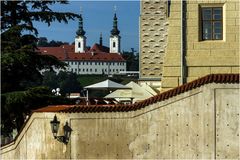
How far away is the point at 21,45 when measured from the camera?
69.4 feet

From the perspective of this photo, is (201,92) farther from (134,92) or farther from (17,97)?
(134,92)

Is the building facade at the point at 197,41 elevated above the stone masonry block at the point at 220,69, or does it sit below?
above

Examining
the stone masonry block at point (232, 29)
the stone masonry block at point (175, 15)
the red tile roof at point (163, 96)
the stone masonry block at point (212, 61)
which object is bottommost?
the red tile roof at point (163, 96)

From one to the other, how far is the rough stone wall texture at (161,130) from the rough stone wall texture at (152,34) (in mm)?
16070

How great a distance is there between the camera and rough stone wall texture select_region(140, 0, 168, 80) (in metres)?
30.9

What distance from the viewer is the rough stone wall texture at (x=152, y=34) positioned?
30.9 metres

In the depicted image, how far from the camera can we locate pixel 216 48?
739 inches

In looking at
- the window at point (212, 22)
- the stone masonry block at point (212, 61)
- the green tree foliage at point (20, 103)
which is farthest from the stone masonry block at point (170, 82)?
the green tree foliage at point (20, 103)

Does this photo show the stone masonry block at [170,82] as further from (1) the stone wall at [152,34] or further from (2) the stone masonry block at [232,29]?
(1) the stone wall at [152,34]

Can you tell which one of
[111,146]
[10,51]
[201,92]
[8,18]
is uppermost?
[8,18]

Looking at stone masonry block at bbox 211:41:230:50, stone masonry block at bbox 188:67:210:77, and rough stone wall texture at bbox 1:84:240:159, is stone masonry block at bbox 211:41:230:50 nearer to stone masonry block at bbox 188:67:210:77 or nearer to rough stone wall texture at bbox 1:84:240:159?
stone masonry block at bbox 188:67:210:77

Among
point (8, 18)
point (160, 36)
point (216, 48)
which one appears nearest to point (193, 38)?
point (216, 48)

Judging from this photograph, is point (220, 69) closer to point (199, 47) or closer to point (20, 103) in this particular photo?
point (199, 47)

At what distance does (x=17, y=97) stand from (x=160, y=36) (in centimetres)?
1350
